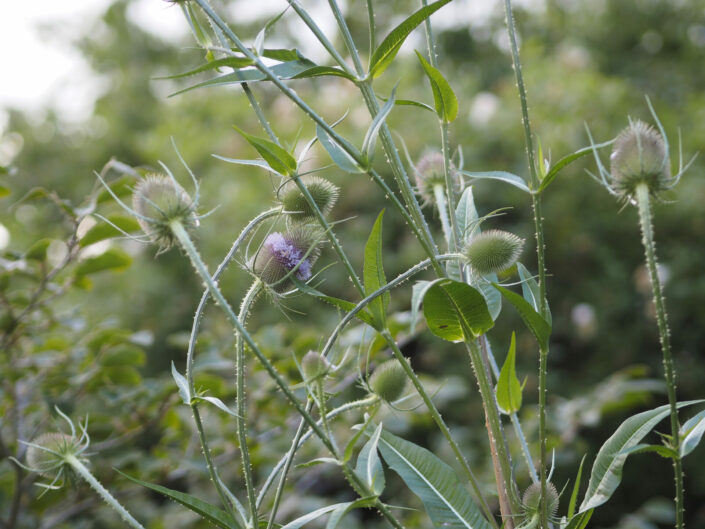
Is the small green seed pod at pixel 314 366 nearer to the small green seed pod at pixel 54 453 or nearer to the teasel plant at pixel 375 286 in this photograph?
the teasel plant at pixel 375 286

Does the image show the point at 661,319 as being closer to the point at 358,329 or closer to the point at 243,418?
the point at 243,418

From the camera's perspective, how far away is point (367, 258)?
668 millimetres

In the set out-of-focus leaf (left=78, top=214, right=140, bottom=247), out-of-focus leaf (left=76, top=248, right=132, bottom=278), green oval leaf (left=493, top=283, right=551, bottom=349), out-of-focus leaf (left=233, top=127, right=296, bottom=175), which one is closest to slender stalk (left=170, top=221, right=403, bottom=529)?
out-of-focus leaf (left=233, top=127, right=296, bottom=175)

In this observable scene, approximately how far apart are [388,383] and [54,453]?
347 mm

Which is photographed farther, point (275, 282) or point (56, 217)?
point (56, 217)

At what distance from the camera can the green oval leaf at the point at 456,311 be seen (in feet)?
1.99

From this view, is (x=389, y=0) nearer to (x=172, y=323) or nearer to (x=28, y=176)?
(x=28, y=176)

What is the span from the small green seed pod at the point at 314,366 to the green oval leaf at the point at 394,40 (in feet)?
0.98

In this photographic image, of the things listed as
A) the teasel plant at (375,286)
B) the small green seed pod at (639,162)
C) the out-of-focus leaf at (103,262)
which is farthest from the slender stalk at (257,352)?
the out-of-focus leaf at (103,262)

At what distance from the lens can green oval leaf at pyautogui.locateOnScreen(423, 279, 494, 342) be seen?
607mm

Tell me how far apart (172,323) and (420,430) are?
50.3 inches

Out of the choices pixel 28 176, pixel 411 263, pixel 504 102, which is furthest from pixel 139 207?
pixel 28 176

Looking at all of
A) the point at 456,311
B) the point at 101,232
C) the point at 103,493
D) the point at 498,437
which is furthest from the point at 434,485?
the point at 101,232

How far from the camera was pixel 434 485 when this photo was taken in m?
0.67
